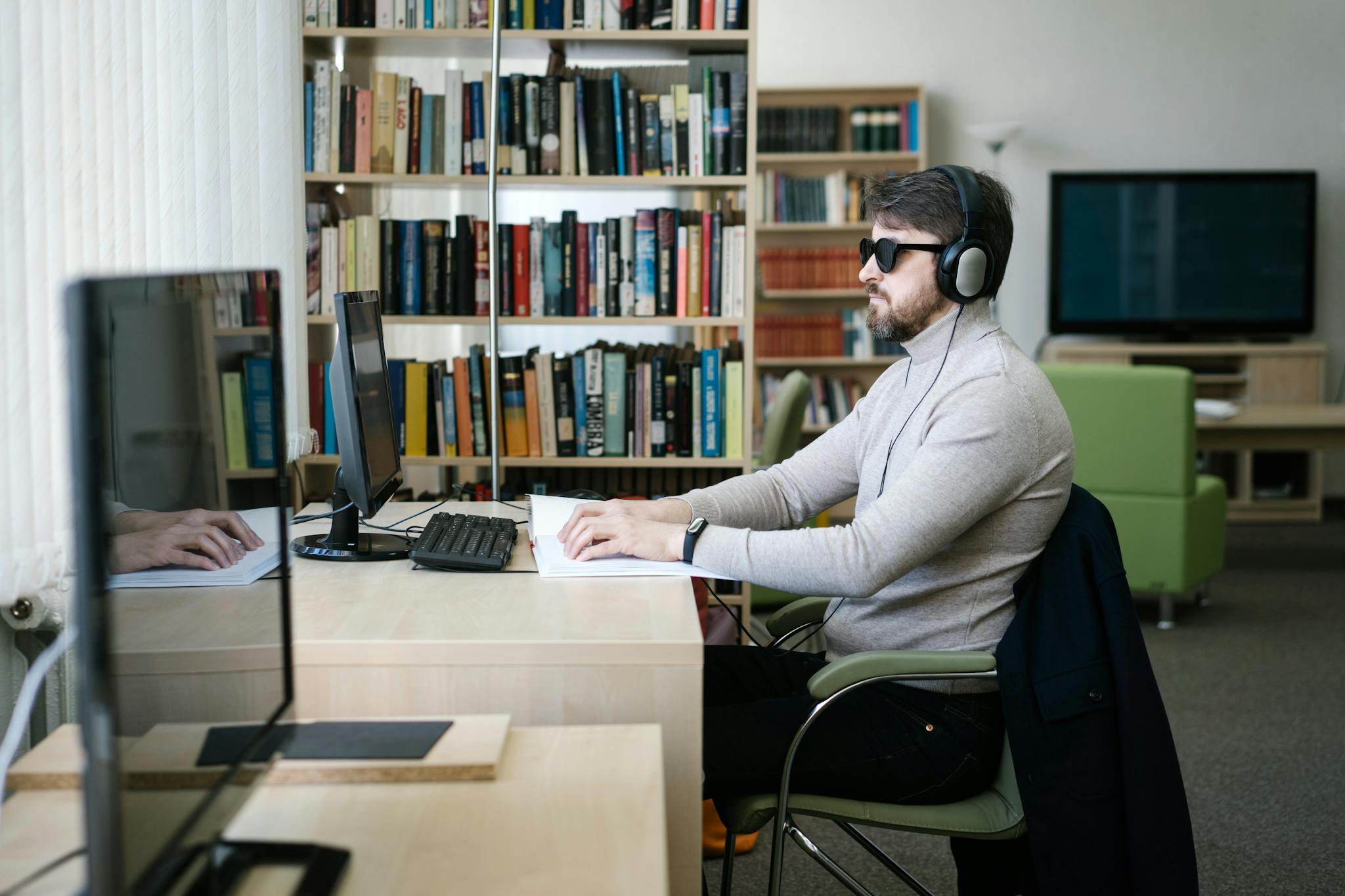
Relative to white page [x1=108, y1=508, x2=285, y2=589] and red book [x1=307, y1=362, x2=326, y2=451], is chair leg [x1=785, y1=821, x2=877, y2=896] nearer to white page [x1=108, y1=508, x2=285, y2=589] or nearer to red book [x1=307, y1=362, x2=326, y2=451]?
white page [x1=108, y1=508, x2=285, y2=589]

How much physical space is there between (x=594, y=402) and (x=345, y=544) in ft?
4.31

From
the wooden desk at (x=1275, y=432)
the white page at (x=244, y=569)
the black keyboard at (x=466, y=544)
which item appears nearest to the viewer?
the white page at (x=244, y=569)

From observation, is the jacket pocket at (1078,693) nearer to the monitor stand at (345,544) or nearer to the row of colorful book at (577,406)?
the monitor stand at (345,544)

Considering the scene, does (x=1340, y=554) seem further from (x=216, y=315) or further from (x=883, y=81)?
(x=216, y=315)

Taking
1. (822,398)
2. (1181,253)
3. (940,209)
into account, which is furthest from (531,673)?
(1181,253)

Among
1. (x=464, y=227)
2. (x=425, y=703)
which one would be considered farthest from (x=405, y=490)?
(x=425, y=703)

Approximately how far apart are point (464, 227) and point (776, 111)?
338 cm

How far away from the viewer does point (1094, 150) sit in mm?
6250

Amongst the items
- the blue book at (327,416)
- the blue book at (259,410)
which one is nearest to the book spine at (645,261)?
the blue book at (327,416)

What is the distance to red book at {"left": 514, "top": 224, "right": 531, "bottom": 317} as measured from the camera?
2.91 meters

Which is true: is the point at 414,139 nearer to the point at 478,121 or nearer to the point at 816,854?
the point at 478,121

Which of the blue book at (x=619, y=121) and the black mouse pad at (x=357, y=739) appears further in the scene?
the blue book at (x=619, y=121)

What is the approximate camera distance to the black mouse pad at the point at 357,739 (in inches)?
39.8

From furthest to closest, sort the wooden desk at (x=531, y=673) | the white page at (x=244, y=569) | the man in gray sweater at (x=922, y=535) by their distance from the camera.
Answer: the man in gray sweater at (x=922, y=535) < the wooden desk at (x=531, y=673) < the white page at (x=244, y=569)
